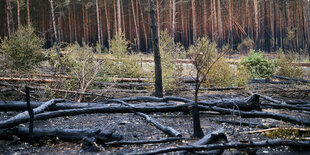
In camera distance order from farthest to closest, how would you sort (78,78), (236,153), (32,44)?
(32,44) < (78,78) < (236,153)

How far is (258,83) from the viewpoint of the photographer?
10.6 m

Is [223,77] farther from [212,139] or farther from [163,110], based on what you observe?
→ [212,139]

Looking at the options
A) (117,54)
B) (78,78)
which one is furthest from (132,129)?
(117,54)

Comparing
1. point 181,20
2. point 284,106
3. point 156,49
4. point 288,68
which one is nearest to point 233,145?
point 284,106

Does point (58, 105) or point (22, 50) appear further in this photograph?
point (22, 50)

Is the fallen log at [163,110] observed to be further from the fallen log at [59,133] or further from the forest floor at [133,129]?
the fallen log at [59,133]

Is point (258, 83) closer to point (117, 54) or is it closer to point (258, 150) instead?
point (117, 54)

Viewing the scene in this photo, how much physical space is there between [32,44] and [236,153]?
10405 mm

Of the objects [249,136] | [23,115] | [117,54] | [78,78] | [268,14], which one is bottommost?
[249,136]

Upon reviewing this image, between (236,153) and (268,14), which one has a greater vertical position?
(268,14)

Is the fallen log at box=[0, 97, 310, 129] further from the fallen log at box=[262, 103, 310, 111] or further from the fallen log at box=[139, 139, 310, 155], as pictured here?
the fallen log at box=[139, 139, 310, 155]

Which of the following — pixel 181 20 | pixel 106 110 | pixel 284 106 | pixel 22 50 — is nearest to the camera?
pixel 106 110

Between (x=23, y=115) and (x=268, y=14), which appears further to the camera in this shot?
(x=268, y=14)

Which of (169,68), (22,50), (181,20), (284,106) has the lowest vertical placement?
(284,106)
